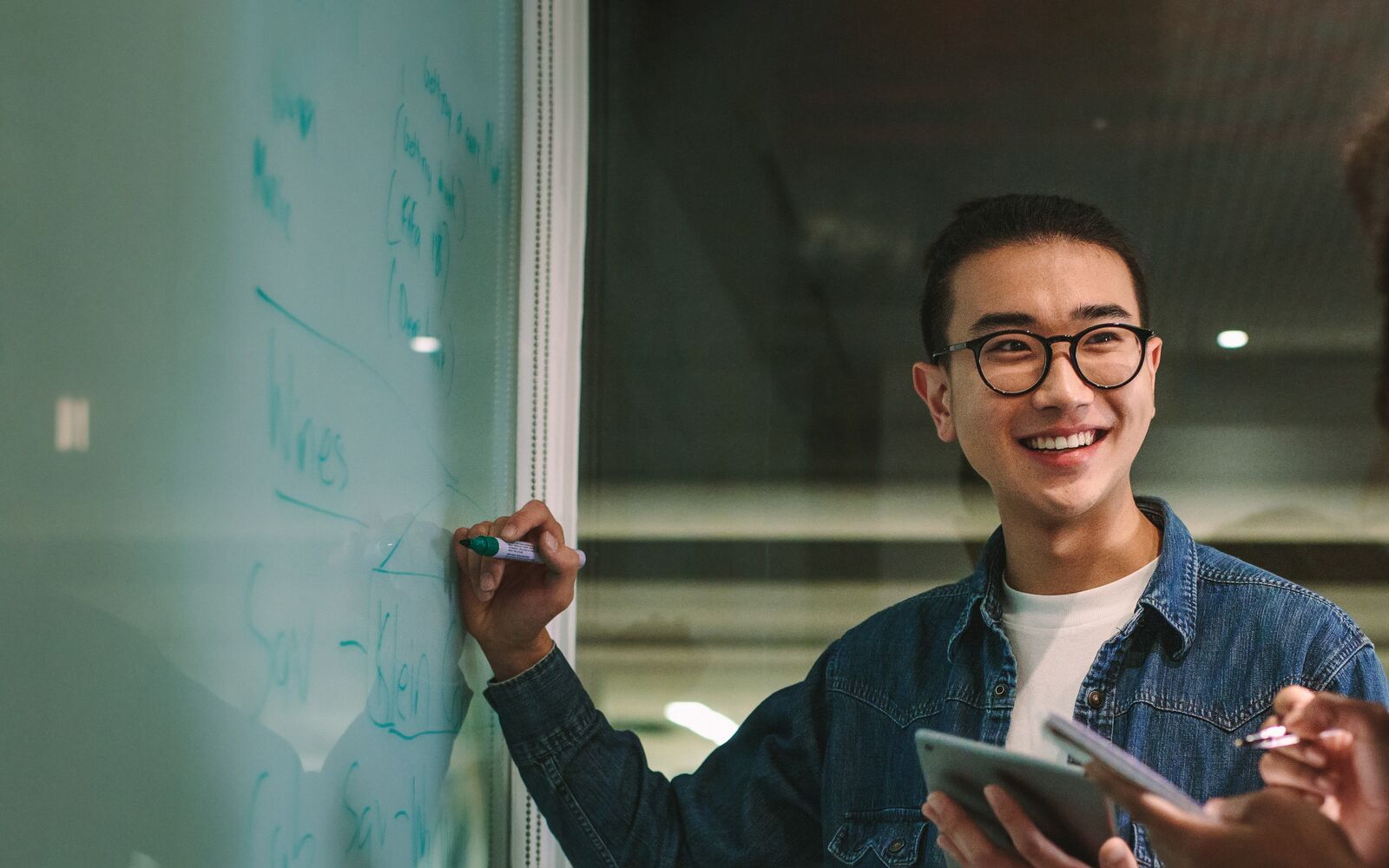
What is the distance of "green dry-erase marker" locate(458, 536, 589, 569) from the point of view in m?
1.11

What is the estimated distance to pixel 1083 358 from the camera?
1216 millimetres

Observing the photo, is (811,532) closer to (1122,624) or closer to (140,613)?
(1122,624)

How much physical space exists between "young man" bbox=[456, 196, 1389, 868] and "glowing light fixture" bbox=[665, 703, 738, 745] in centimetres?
28

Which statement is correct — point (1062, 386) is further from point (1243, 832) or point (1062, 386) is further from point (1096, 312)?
point (1243, 832)

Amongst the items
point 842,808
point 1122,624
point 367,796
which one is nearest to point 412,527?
point 367,796

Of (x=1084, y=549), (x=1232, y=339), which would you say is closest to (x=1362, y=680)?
(x=1084, y=549)

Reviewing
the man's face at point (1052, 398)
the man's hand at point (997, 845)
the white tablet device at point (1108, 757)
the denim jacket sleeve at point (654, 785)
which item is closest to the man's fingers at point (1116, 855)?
the man's hand at point (997, 845)

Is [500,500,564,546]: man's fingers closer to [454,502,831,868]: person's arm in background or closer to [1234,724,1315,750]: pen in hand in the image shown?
[454,502,831,868]: person's arm in background

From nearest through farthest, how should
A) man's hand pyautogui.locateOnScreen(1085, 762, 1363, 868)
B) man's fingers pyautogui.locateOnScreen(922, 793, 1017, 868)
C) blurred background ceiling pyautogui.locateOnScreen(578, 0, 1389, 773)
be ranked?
man's hand pyautogui.locateOnScreen(1085, 762, 1363, 868) → man's fingers pyautogui.locateOnScreen(922, 793, 1017, 868) → blurred background ceiling pyautogui.locateOnScreen(578, 0, 1389, 773)

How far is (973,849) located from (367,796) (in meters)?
0.50

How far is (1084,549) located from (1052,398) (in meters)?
0.18

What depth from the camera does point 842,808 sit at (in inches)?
50.4

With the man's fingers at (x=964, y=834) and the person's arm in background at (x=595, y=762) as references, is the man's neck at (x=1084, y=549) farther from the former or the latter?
the man's fingers at (x=964, y=834)

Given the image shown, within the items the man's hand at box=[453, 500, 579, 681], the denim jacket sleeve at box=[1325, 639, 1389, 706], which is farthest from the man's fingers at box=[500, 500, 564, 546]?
the denim jacket sleeve at box=[1325, 639, 1389, 706]
